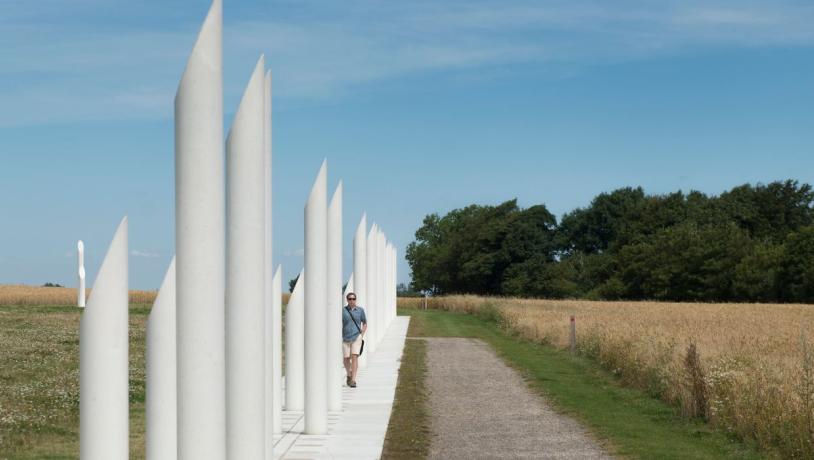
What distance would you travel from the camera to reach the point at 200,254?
7.62m

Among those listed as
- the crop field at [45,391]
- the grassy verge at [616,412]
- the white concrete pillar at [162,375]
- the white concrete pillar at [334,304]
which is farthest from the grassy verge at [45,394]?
the grassy verge at [616,412]

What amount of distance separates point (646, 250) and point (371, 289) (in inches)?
2653

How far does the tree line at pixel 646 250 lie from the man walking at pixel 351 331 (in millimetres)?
65156

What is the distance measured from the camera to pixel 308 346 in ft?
49.0

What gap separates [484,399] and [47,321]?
26.0m

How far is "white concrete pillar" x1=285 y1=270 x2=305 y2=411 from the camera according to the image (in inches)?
679

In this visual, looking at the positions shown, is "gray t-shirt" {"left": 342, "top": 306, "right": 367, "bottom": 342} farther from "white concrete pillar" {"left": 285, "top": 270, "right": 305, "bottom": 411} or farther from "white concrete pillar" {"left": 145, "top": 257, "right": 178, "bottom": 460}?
"white concrete pillar" {"left": 145, "top": 257, "right": 178, "bottom": 460}

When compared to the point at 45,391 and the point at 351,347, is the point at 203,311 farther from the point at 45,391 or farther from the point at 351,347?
the point at 351,347

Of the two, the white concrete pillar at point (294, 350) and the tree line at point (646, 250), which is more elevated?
the tree line at point (646, 250)

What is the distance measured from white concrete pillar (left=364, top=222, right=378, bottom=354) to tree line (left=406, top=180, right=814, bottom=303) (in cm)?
5741

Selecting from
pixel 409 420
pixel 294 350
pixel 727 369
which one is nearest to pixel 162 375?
pixel 409 420

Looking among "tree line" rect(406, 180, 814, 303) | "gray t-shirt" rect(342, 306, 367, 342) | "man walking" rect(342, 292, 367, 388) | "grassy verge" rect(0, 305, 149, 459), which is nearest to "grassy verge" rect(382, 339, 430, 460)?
"man walking" rect(342, 292, 367, 388)

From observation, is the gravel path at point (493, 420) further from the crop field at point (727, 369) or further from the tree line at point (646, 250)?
the tree line at point (646, 250)

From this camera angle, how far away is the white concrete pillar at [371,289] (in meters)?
27.8
